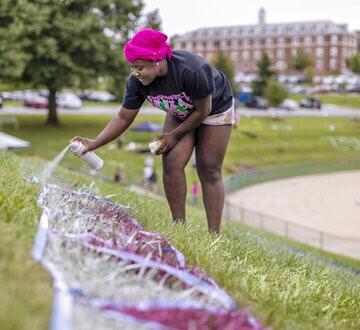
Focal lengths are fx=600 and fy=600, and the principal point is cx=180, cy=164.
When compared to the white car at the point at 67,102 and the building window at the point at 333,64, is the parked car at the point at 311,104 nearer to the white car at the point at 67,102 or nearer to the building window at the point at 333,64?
the white car at the point at 67,102

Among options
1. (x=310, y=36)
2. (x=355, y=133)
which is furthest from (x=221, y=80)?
(x=310, y=36)

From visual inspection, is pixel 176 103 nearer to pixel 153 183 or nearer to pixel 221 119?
pixel 221 119

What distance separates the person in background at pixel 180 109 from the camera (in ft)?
15.7

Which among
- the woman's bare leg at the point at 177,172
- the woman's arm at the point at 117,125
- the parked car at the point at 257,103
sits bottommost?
the parked car at the point at 257,103

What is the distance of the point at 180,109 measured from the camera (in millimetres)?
5230

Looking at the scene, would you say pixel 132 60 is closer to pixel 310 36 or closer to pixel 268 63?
pixel 268 63

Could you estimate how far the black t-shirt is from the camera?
4914mm

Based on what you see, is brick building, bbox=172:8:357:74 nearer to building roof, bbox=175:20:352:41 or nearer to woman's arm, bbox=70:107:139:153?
building roof, bbox=175:20:352:41

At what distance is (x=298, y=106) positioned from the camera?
71.9 metres

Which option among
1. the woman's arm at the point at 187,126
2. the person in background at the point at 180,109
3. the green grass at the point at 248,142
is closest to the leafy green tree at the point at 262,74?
the green grass at the point at 248,142

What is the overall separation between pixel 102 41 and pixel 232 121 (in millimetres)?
30445

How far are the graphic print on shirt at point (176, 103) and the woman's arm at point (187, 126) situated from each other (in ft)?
0.32

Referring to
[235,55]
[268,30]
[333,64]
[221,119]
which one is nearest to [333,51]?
[333,64]

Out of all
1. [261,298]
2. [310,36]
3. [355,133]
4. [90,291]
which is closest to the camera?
[90,291]
